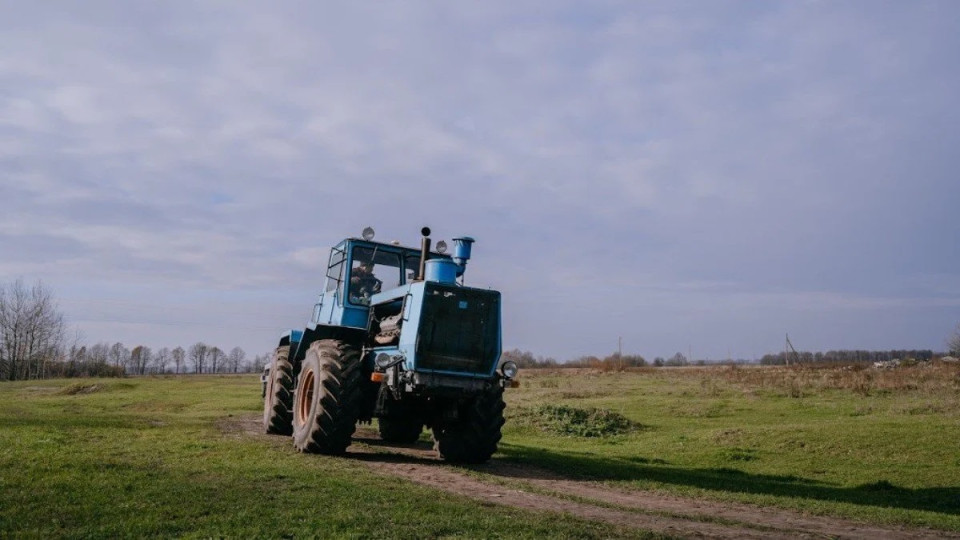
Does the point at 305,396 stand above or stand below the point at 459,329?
below

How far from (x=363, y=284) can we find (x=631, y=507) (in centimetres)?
774

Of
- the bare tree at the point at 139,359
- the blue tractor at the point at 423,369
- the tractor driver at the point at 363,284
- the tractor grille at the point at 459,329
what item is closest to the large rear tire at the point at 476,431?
the blue tractor at the point at 423,369

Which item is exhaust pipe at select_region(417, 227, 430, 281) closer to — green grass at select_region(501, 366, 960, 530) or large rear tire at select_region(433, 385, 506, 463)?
large rear tire at select_region(433, 385, 506, 463)

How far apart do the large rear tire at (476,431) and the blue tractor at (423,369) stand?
0.02 meters

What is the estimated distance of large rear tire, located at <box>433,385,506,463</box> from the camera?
13.4m

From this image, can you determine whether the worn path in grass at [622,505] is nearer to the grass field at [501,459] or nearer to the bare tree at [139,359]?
the grass field at [501,459]

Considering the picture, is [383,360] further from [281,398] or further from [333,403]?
[281,398]

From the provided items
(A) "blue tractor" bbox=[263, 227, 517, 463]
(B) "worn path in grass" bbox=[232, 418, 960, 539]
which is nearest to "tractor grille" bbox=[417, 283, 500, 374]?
(A) "blue tractor" bbox=[263, 227, 517, 463]

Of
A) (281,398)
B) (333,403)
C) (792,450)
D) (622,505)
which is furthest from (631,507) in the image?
(792,450)

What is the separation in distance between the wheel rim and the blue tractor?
0.02 metres

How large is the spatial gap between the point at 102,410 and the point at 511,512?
22843 millimetres

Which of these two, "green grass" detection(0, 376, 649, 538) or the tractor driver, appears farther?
the tractor driver

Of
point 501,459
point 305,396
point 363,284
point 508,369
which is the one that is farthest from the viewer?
point 363,284

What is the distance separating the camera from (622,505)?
10.2 metres
